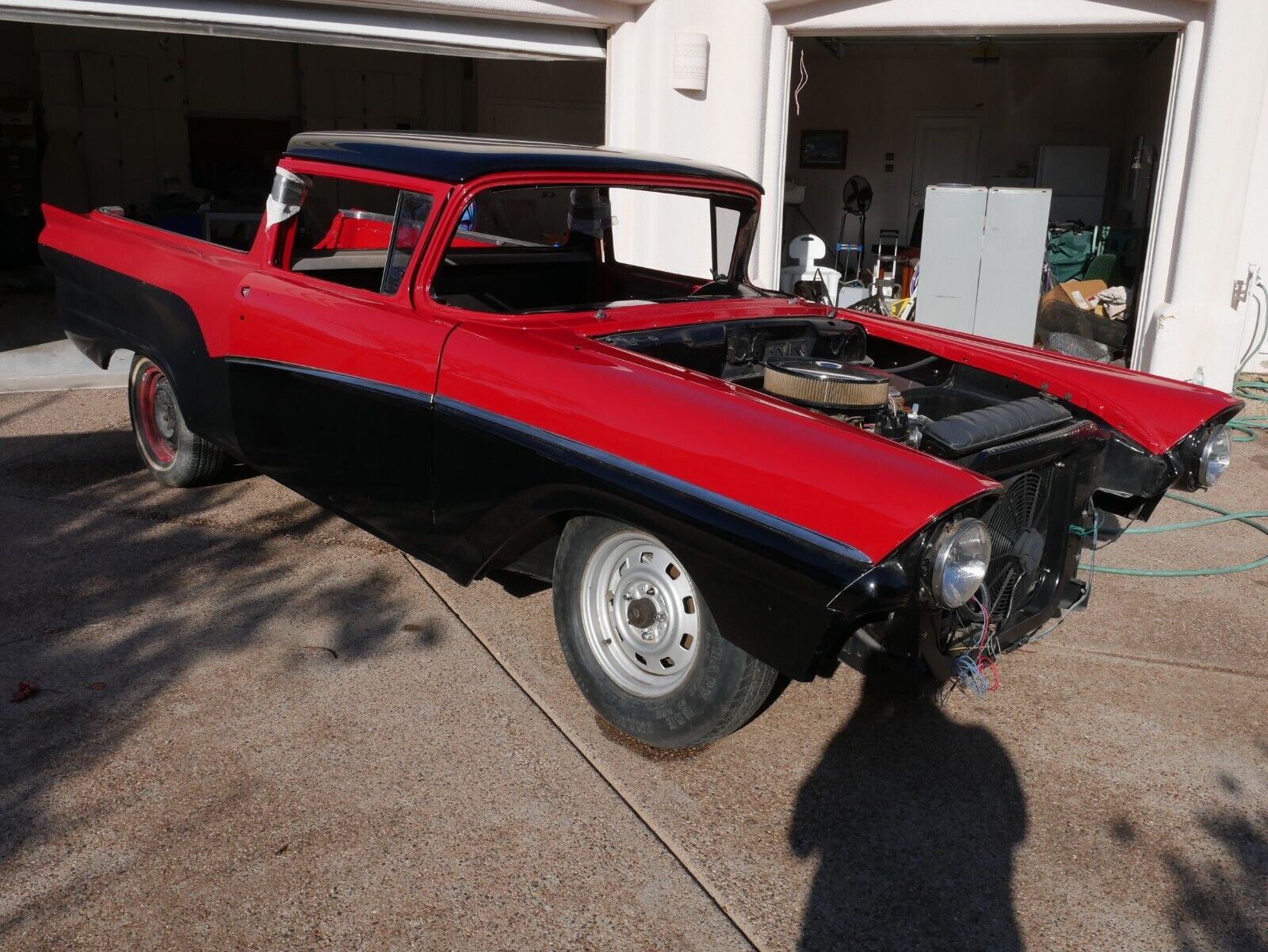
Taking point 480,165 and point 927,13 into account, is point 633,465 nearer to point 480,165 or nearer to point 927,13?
point 480,165

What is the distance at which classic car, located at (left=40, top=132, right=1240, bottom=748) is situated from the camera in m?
2.65

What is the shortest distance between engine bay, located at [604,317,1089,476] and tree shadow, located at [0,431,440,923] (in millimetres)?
1422

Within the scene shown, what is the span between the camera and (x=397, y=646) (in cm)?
379

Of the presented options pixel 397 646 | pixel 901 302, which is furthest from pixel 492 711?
pixel 901 302

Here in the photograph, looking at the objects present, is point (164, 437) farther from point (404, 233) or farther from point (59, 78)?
point (59, 78)

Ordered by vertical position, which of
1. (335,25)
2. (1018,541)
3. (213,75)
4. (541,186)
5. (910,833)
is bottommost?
(910,833)

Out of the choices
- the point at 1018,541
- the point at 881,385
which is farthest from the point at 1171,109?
the point at 1018,541

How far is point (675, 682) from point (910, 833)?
744 millimetres

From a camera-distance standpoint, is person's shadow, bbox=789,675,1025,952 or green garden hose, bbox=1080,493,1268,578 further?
green garden hose, bbox=1080,493,1268,578

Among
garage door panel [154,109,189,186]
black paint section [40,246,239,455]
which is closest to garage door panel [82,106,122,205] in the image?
garage door panel [154,109,189,186]

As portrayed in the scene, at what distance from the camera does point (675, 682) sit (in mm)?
3135

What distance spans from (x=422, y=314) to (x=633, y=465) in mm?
1041

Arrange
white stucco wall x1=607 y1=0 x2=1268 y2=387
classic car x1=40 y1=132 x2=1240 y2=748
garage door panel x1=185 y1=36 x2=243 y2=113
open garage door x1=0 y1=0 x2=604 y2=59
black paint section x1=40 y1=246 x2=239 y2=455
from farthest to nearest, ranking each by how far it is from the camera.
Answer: garage door panel x1=185 y1=36 x2=243 y2=113 < white stucco wall x1=607 y1=0 x2=1268 y2=387 < open garage door x1=0 y1=0 x2=604 y2=59 < black paint section x1=40 y1=246 x2=239 y2=455 < classic car x1=40 y1=132 x2=1240 y2=748

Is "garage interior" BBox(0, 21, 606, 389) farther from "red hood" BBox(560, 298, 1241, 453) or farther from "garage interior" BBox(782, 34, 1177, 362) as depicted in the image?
"red hood" BBox(560, 298, 1241, 453)
